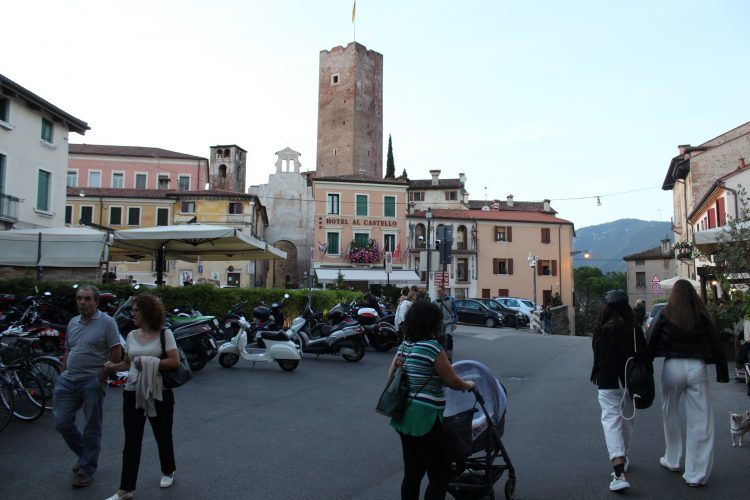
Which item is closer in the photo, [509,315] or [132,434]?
[132,434]

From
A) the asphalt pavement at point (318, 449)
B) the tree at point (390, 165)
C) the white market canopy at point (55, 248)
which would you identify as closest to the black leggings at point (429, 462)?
the asphalt pavement at point (318, 449)

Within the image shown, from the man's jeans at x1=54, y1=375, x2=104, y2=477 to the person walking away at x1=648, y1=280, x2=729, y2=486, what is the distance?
457 cm

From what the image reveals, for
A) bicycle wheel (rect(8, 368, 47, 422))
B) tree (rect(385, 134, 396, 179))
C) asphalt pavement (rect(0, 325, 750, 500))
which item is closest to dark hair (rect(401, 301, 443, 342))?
asphalt pavement (rect(0, 325, 750, 500))

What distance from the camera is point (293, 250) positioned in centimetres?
5397

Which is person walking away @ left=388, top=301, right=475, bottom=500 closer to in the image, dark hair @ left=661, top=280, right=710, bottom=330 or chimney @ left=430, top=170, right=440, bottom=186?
dark hair @ left=661, top=280, right=710, bottom=330

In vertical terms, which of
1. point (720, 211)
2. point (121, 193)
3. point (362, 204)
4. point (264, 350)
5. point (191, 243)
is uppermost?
point (121, 193)

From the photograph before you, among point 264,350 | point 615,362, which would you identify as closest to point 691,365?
point 615,362

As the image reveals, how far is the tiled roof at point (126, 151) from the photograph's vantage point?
5656cm

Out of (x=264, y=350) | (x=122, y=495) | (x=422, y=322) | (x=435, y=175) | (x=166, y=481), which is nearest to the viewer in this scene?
(x=422, y=322)

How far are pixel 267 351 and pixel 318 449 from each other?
5357 mm

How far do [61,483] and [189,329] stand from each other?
5.35m

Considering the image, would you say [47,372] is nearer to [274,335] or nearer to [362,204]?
[274,335]

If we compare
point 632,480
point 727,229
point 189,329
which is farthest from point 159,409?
point 727,229

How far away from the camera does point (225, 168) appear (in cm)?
6594
